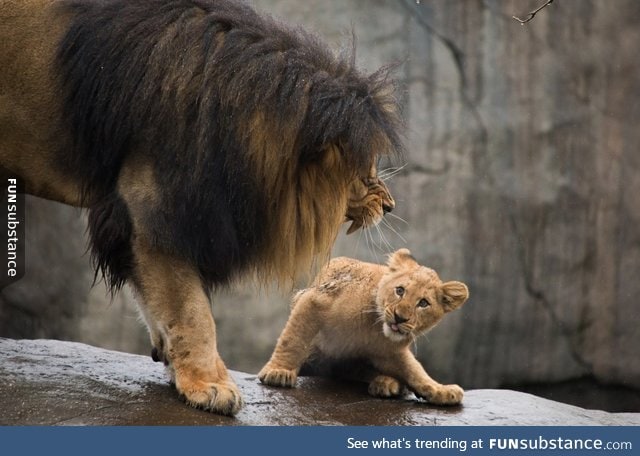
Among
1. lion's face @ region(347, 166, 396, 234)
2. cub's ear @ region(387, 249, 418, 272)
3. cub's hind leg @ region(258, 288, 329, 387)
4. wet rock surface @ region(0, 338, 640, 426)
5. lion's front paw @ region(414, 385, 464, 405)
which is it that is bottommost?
wet rock surface @ region(0, 338, 640, 426)

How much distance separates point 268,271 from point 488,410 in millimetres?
1119

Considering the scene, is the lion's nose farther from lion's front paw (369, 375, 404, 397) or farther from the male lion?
the male lion

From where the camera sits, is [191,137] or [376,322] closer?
[191,137]

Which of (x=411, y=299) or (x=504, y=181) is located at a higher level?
(x=504, y=181)

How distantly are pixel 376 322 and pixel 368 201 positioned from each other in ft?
2.05

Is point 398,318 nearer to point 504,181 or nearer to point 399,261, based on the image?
point 399,261

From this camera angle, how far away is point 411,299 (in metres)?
4.45

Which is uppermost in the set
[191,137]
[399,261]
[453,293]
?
[191,137]

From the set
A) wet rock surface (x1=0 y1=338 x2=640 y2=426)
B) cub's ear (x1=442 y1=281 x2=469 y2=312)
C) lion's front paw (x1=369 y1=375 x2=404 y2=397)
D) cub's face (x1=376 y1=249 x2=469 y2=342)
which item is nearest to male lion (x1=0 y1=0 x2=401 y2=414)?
wet rock surface (x1=0 y1=338 x2=640 y2=426)

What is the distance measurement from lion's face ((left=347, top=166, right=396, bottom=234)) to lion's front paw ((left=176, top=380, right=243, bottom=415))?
881 millimetres

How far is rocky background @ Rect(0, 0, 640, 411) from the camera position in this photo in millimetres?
7074
